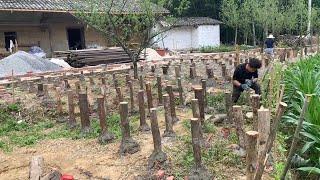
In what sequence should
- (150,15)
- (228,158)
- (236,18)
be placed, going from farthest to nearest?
1. (236,18)
2. (150,15)
3. (228,158)

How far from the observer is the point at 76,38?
2150 cm

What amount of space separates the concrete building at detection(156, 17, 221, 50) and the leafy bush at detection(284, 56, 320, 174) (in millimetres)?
21174

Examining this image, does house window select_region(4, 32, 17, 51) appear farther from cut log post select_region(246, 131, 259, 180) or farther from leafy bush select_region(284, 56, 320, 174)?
cut log post select_region(246, 131, 259, 180)

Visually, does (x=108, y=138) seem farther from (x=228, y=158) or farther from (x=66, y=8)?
(x=66, y=8)

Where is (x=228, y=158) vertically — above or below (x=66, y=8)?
below

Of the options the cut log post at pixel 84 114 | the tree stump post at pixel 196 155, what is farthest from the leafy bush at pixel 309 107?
the cut log post at pixel 84 114

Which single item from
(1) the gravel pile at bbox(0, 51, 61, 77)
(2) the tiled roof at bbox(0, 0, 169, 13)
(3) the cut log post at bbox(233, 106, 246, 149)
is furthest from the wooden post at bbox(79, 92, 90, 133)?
(2) the tiled roof at bbox(0, 0, 169, 13)

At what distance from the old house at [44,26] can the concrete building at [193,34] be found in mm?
9664

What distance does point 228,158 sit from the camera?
5.07 metres

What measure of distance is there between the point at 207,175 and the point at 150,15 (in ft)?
21.7

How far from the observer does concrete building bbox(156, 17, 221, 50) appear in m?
30.3

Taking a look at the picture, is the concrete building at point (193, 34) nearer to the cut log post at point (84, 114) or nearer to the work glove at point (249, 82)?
the work glove at point (249, 82)

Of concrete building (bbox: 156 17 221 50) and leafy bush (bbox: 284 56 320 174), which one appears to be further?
concrete building (bbox: 156 17 221 50)

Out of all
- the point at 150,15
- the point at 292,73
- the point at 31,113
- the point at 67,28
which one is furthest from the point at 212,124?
the point at 67,28
